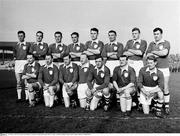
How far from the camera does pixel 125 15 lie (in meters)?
5.22

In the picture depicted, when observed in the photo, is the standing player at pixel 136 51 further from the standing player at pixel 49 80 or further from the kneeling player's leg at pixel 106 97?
the standing player at pixel 49 80

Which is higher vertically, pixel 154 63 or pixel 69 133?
pixel 154 63

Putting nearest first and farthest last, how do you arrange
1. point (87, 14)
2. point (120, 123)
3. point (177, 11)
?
1. point (120, 123)
2. point (177, 11)
3. point (87, 14)

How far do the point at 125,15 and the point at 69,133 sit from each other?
3055 millimetres

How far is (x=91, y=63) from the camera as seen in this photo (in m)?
4.96

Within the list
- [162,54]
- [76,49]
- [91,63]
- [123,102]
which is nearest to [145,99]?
[123,102]

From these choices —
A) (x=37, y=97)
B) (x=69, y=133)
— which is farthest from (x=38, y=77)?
(x=69, y=133)

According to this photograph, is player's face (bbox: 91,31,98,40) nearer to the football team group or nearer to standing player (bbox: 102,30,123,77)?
the football team group

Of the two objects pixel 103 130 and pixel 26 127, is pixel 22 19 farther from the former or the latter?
pixel 103 130

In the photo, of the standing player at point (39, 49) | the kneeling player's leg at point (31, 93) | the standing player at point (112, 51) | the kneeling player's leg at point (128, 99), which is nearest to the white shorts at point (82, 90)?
the standing player at point (112, 51)

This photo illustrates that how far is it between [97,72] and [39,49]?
1.55 metres

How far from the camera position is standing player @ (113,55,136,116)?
4.32 m

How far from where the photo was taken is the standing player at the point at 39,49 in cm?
516

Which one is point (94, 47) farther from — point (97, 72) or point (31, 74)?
point (31, 74)
